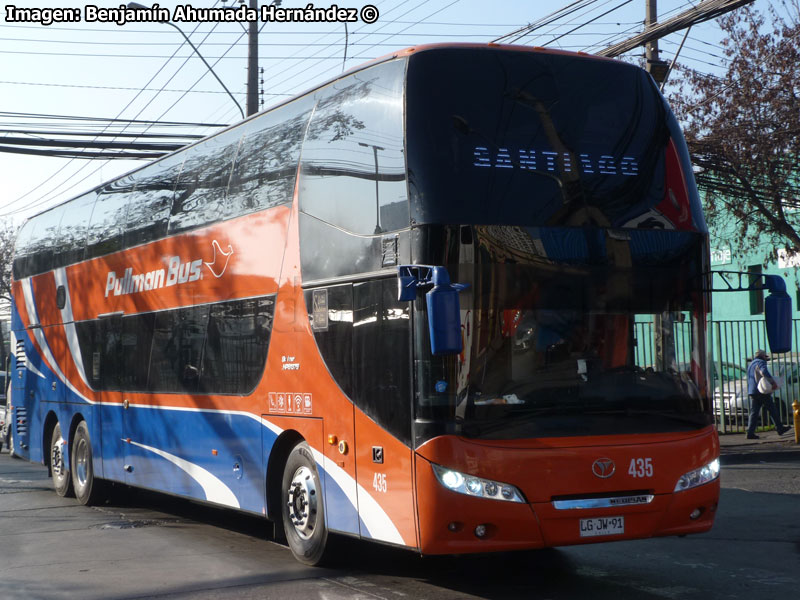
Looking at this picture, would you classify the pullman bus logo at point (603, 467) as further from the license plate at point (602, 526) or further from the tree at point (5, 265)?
the tree at point (5, 265)

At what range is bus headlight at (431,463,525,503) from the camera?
7039 millimetres

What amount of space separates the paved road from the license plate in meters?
0.51

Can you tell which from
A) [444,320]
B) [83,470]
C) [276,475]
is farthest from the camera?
[83,470]

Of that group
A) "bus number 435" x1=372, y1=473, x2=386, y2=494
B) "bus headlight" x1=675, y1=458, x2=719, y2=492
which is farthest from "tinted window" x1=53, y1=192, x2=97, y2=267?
"bus headlight" x1=675, y1=458, x2=719, y2=492

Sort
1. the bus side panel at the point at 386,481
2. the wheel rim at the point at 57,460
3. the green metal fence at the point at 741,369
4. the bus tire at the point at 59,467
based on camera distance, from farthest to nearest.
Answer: the green metal fence at the point at 741,369 < the wheel rim at the point at 57,460 < the bus tire at the point at 59,467 < the bus side panel at the point at 386,481

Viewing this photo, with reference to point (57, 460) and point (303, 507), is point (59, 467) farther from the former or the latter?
point (303, 507)

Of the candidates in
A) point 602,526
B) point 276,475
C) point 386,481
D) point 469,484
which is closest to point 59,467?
point 276,475

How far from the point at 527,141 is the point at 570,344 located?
148cm

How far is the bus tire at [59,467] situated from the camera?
49.0ft

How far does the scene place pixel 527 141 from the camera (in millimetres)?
7594

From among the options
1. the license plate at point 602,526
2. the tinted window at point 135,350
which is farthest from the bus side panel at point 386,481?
the tinted window at point 135,350

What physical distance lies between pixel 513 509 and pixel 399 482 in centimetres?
82

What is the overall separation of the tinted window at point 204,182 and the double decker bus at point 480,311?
1.11 meters

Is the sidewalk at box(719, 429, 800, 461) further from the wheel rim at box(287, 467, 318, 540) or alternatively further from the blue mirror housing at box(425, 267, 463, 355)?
the blue mirror housing at box(425, 267, 463, 355)
